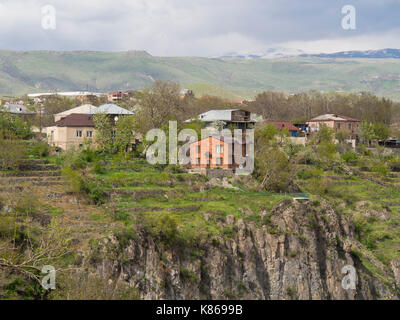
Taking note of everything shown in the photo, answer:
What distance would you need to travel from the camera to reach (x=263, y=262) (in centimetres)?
3559

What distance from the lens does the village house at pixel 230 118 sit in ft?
235

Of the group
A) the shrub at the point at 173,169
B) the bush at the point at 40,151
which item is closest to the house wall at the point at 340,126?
the shrub at the point at 173,169

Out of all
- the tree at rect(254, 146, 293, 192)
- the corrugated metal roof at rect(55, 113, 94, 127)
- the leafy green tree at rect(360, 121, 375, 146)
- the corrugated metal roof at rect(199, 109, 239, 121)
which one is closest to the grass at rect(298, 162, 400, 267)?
the tree at rect(254, 146, 293, 192)

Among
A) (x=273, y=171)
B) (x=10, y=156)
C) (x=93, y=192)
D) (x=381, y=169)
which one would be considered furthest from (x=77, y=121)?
(x=381, y=169)

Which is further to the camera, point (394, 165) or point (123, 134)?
point (394, 165)

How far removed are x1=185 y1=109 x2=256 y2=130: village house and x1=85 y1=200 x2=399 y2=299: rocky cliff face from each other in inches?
1146

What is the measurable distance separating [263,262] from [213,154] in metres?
16.6

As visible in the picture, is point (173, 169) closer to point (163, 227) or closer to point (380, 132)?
point (163, 227)

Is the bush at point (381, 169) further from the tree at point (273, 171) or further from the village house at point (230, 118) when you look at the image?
the tree at point (273, 171)

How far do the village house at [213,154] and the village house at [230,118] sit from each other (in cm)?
2020

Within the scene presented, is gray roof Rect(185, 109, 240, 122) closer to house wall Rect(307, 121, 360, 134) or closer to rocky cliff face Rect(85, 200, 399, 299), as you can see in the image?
house wall Rect(307, 121, 360, 134)

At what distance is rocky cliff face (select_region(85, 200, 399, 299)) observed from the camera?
27797 millimetres

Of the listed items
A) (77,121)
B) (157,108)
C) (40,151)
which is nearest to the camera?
(40,151)
